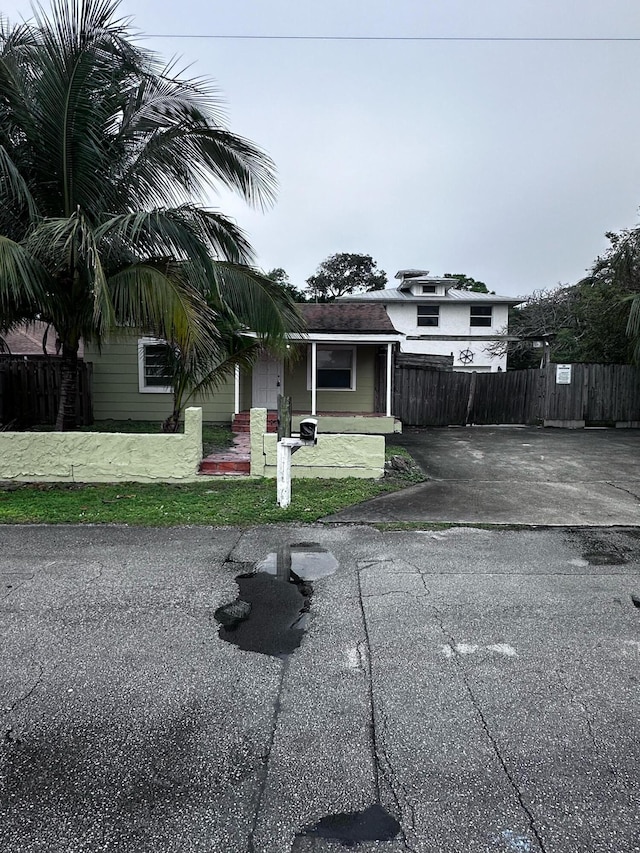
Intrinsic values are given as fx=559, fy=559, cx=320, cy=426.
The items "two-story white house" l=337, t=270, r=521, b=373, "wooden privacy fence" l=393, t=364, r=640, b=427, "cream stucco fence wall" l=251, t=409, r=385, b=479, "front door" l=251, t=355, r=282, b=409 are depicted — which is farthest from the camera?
"two-story white house" l=337, t=270, r=521, b=373

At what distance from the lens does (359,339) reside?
46.5 ft

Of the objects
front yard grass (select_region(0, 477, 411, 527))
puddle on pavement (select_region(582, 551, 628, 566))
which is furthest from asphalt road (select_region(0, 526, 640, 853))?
→ front yard grass (select_region(0, 477, 411, 527))

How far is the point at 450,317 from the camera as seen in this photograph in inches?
1056

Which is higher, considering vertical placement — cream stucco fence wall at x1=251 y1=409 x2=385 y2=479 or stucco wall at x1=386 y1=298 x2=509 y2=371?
stucco wall at x1=386 y1=298 x2=509 y2=371

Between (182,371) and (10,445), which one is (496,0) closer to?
(182,371)

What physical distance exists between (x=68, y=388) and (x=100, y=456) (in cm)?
141

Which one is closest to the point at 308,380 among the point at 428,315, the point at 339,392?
the point at 339,392

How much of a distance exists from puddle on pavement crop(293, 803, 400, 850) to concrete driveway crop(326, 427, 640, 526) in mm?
4347

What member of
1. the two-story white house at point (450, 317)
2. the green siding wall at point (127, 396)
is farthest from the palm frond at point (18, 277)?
the two-story white house at point (450, 317)

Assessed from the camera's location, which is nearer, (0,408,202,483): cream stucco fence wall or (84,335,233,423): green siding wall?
(0,408,202,483): cream stucco fence wall

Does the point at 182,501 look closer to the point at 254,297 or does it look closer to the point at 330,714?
the point at 254,297

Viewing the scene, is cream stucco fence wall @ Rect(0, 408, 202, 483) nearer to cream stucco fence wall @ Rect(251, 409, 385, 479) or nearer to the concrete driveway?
cream stucco fence wall @ Rect(251, 409, 385, 479)

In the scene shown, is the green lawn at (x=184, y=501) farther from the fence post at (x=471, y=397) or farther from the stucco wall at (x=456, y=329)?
the stucco wall at (x=456, y=329)

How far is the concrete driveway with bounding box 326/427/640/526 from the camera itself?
6.72 meters
